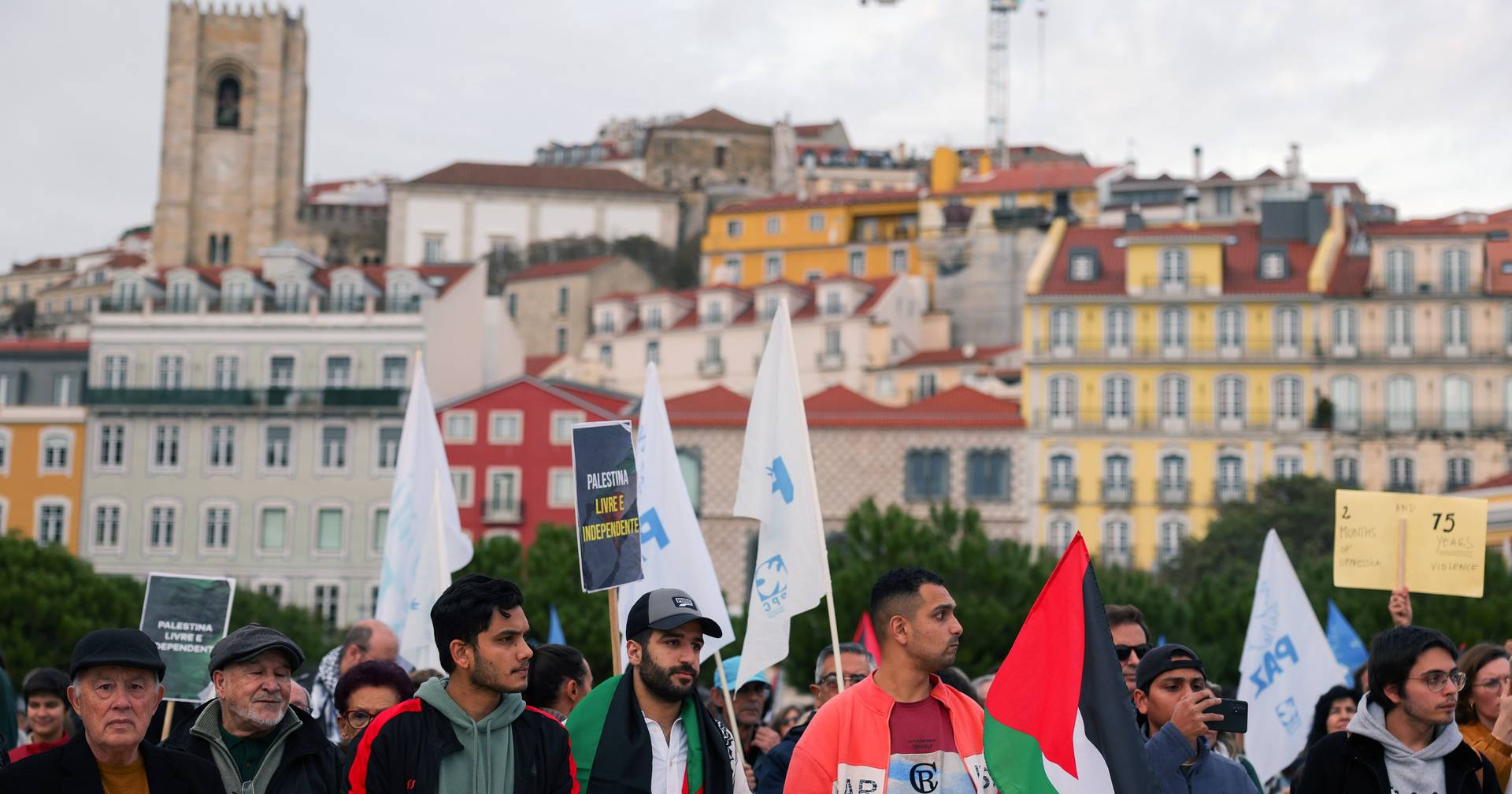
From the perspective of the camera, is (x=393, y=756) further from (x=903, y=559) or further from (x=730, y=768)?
(x=903, y=559)

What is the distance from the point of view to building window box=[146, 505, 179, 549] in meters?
64.5

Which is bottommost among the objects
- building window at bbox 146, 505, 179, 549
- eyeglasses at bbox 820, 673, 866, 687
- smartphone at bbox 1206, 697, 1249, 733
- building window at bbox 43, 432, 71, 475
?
building window at bbox 146, 505, 179, 549

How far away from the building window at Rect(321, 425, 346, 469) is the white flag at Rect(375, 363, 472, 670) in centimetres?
5080

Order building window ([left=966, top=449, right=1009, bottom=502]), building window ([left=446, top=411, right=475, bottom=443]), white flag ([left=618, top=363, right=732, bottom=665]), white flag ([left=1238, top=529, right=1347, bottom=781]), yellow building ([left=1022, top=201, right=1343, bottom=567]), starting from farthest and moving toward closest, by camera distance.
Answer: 1. building window ([left=446, top=411, right=475, bottom=443])
2. building window ([left=966, top=449, right=1009, bottom=502])
3. yellow building ([left=1022, top=201, right=1343, bottom=567])
4. white flag ([left=1238, top=529, right=1347, bottom=781])
5. white flag ([left=618, top=363, right=732, bottom=665])

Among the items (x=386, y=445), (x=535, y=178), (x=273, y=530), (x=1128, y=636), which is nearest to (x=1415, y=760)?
(x=1128, y=636)

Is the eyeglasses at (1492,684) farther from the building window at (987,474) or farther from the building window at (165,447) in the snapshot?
the building window at (165,447)

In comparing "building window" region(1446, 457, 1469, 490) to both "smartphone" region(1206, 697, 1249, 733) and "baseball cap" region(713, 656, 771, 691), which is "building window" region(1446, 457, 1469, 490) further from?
"smartphone" region(1206, 697, 1249, 733)

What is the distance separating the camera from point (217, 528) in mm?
64438

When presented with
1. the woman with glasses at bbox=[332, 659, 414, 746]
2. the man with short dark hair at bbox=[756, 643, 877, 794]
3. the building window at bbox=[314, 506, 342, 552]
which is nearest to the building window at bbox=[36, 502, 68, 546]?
the building window at bbox=[314, 506, 342, 552]

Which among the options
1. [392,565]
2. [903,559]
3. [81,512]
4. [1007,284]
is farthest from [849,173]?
[392,565]

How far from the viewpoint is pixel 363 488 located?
6406 centimetres

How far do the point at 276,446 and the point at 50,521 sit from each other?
7480mm

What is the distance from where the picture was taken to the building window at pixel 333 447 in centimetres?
6475

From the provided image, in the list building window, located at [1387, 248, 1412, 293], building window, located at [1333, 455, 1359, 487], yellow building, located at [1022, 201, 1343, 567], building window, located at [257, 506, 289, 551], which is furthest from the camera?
building window, located at [257, 506, 289, 551]
